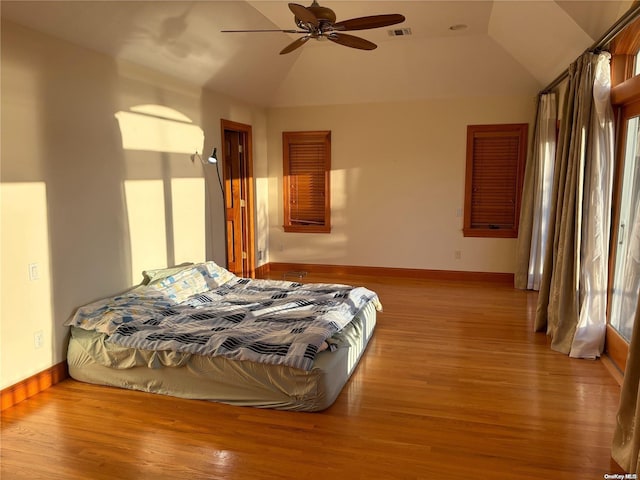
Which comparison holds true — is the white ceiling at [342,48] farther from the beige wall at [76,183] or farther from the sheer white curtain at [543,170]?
the sheer white curtain at [543,170]

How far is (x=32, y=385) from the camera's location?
326 cm

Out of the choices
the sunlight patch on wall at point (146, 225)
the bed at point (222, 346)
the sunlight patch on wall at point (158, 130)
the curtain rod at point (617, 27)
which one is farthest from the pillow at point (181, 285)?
the curtain rod at point (617, 27)

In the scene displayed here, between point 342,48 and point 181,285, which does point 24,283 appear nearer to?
point 181,285

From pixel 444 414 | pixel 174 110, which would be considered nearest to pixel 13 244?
pixel 174 110

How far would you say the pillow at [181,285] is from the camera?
426 centimetres

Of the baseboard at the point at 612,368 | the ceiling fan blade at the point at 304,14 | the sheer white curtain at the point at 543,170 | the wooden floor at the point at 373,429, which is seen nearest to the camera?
the wooden floor at the point at 373,429

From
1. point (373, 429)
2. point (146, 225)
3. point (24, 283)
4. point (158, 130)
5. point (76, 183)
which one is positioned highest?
point (158, 130)

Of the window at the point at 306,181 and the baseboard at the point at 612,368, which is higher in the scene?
the window at the point at 306,181

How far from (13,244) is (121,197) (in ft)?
3.64

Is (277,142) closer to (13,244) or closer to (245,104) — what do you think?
(245,104)

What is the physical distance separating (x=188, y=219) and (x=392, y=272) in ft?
10.4

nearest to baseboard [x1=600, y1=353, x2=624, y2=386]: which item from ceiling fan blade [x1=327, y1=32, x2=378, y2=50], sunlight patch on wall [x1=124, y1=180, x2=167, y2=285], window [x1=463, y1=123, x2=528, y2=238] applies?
window [x1=463, y1=123, x2=528, y2=238]

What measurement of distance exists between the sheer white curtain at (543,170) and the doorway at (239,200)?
3734 mm

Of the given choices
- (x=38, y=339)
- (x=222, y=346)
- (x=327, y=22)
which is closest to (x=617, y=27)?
(x=327, y=22)
